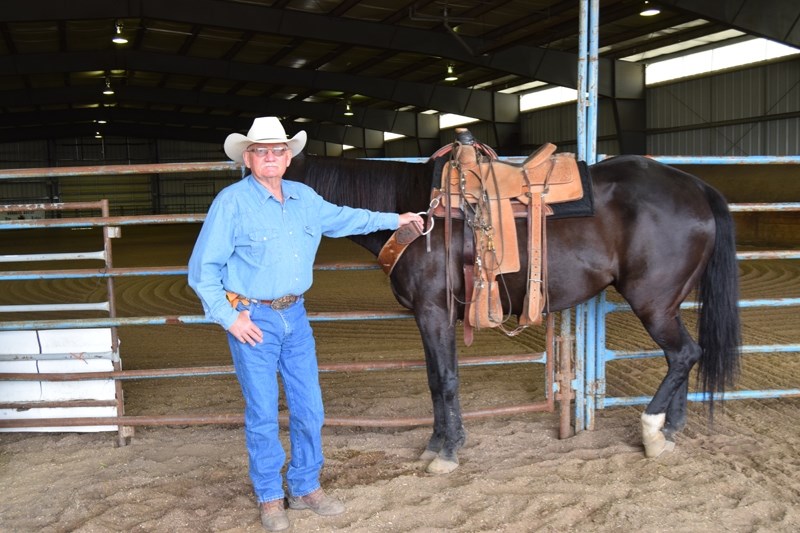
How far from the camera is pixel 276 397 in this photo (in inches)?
114

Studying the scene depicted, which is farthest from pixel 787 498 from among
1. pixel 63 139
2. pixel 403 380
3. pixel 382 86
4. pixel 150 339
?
pixel 63 139

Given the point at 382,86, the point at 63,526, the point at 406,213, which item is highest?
the point at 382,86

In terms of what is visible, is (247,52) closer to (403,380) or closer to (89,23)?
(89,23)

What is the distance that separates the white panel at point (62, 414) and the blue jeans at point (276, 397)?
1474 mm

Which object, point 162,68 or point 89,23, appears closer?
point 89,23

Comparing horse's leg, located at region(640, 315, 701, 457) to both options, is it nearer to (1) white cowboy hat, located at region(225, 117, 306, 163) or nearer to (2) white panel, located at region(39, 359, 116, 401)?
(1) white cowboy hat, located at region(225, 117, 306, 163)

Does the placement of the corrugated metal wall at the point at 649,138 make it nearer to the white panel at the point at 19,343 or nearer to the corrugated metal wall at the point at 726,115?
the corrugated metal wall at the point at 726,115

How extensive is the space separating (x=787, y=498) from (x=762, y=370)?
219 centimetres

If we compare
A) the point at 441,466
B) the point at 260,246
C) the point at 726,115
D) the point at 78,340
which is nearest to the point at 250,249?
the point at 260,246

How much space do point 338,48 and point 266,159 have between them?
15.5m

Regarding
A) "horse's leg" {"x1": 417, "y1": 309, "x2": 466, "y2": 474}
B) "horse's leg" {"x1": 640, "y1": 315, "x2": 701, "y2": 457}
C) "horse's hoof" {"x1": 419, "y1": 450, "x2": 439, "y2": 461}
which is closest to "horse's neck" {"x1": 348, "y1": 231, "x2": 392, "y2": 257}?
"horse's leg" {"x1": 417, "y1": 309, "x2": 466, "y2": 474}

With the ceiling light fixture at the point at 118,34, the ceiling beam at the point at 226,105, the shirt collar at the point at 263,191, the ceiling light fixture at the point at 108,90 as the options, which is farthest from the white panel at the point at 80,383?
the ceiling beam at the point at 226,105

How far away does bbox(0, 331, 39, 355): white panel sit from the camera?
153 inches

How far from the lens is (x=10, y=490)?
10.7 feet
